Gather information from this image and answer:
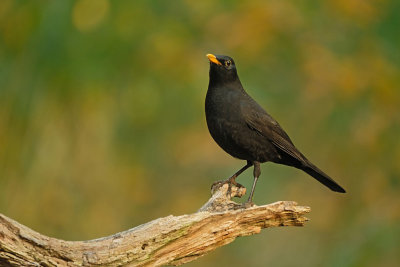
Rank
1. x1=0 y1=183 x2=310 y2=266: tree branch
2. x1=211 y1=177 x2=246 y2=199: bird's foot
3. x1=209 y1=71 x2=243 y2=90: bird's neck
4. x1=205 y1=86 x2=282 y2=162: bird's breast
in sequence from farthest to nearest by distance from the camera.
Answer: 1. x1=209 y1=71 x2=243 y2=90: bird's neck
2. x1=205 y1=86 x2=282 y2=162: bird's breast
3. x1=211 y1=177 x2=246 y2=199: bird's foot
4. x1=0 y1=183 x2=310 y2=266: tree branch

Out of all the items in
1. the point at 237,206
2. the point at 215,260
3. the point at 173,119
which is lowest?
the point at 237,206

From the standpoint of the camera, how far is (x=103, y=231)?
31.0 feet

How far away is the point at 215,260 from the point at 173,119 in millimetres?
2426

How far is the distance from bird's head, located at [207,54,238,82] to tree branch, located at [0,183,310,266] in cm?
143

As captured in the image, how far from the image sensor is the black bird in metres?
6.03

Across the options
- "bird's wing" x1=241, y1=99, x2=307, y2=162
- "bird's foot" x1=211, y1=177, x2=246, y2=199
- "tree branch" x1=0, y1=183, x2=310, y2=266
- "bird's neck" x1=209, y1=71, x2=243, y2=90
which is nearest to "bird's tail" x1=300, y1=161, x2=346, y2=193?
"bird's wing" x1=241, y1=99, x2=307, y2=162

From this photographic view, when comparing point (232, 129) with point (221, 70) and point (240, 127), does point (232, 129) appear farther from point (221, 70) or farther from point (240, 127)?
point (221, 70)

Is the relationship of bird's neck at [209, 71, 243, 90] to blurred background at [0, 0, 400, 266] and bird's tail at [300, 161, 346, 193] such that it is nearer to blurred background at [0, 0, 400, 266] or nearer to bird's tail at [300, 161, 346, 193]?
bird's tail at [300, 161, 346, 193]

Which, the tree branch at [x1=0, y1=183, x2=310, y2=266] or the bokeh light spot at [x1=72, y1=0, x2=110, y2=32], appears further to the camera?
the bokeh light spot at [x1=72, y1=0, x2=110, y2=32]

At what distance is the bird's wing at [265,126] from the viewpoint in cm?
616

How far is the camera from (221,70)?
6395mm

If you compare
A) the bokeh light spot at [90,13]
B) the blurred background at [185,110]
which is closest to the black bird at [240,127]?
the blurred background at [185,110]

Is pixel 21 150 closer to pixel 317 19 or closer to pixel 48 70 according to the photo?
pixel 48 70

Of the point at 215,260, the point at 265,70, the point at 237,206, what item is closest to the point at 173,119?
the point at 265,70
